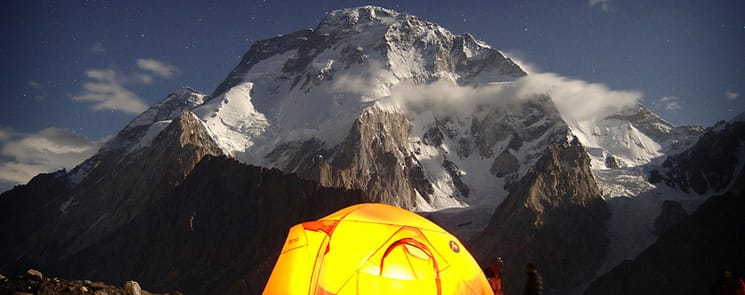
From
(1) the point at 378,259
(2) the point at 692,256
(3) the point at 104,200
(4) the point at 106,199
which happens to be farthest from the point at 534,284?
(3) the point at 104,200

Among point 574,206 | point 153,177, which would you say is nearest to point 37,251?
point 153,177

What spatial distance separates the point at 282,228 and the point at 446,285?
10848 centimetres

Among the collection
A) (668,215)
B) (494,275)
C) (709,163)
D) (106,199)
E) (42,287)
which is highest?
(106,199)

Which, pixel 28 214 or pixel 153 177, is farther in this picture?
pixel 28 214

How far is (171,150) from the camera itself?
156625mm

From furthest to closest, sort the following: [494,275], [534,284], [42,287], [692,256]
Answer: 1. [692,256]
2. [494,275]
3. [42,287]
4. [534,284]

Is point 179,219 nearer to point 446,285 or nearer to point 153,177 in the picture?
point 153,177

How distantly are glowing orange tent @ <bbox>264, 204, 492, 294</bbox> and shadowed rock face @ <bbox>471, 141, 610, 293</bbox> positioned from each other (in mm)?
91833

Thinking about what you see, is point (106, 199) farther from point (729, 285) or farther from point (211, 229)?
point (729, 285)

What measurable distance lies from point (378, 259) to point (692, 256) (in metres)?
96.9

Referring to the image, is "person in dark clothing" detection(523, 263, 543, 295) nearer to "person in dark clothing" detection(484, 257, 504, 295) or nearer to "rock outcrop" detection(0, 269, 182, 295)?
"person in dark clothing" detection(484, 257, 504, 295)

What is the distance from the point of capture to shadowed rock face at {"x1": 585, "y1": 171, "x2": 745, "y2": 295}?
91.8 meters

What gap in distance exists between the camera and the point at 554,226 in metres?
136

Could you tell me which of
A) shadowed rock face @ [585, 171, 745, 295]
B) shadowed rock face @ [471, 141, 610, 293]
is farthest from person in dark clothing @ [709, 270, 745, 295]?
shadowed rock face @ [471, 141, 610, 293]
